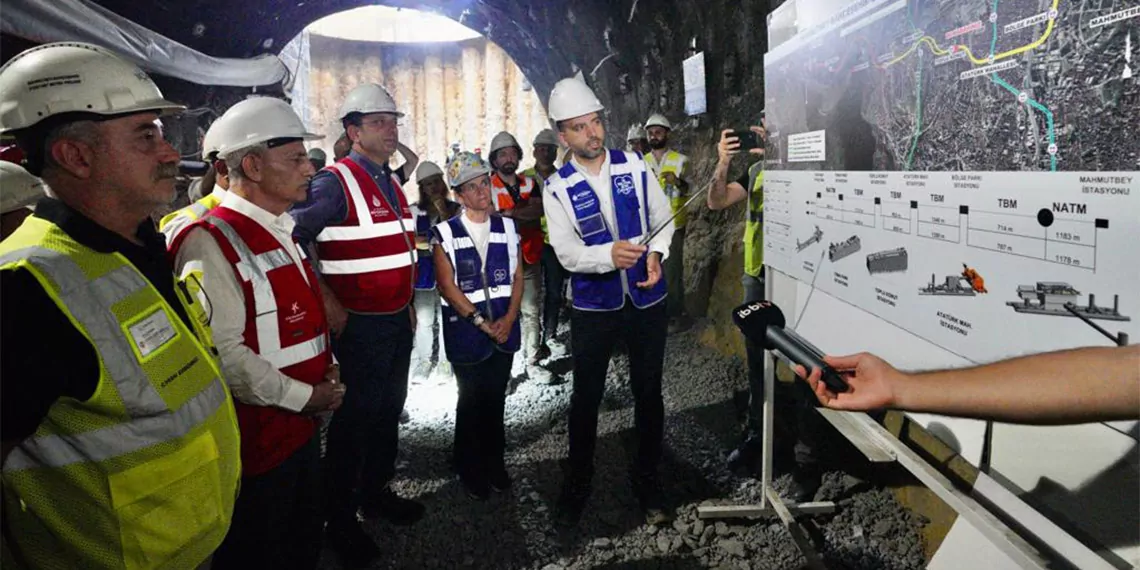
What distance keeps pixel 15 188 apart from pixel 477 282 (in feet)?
6.98

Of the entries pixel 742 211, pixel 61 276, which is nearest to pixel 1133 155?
pixel 61 276

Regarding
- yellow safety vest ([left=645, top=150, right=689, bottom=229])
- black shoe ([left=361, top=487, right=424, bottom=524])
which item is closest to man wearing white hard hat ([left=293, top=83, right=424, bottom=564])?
black shoe ([left=361, top=487, right=424, bottom=524])

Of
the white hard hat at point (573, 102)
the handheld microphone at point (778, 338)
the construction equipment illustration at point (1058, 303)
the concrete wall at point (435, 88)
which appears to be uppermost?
the concrete wall at point (435, 88)

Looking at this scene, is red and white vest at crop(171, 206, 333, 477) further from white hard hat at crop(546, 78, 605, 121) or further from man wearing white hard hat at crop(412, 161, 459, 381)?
man wearing white hard hat at crop(412, 161, 459, 381)

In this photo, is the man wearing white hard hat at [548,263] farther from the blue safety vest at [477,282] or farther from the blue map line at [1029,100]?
the blue map line at [1029,100]

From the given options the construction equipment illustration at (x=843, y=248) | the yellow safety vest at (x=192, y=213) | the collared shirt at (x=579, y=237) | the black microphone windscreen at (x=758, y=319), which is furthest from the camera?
the collared shirt at (x=579, y=237)

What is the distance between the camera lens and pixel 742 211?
18.5 ft

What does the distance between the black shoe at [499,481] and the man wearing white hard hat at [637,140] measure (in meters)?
4.64

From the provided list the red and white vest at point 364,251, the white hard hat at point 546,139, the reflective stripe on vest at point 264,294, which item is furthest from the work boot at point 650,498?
the white hard hat at point 546,139

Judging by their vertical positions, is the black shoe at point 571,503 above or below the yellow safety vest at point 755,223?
below

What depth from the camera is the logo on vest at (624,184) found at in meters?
3.11

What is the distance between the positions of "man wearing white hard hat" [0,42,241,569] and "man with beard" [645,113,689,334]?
469 cm

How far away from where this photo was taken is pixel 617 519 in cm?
319

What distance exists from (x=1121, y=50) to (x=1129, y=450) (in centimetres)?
88
